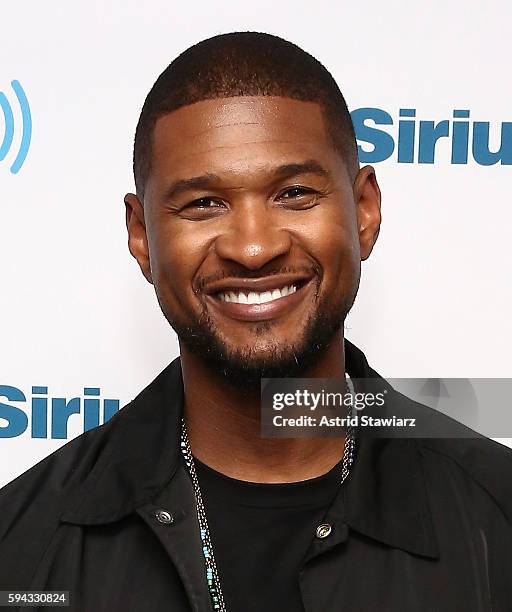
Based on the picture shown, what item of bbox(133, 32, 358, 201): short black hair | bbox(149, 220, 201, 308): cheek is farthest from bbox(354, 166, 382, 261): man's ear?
bbox(149, 220, 201, 308): cheek

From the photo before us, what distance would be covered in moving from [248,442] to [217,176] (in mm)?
371

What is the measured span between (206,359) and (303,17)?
76 cm

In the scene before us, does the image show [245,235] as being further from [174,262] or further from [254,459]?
[254,459]

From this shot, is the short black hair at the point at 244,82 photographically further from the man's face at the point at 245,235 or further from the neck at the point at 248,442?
the neck at the point at 248,442

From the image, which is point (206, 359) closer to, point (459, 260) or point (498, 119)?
point (459, 260)

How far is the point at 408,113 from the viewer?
1711 mm

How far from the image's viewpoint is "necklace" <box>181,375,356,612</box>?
1.18 meters

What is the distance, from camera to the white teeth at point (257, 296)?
47.9 inches

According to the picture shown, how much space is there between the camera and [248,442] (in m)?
1.30

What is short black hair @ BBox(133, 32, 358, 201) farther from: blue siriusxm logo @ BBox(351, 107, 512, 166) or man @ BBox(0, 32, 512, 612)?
blue siriusxm logo @ BBox(351, 107, 512, 166)

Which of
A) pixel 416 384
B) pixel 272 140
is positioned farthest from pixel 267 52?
pixel 416 384

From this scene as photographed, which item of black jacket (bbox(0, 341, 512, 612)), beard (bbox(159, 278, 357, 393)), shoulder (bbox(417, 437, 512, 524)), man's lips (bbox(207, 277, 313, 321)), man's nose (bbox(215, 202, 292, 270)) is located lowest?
black jacket (bbox(0, 341, 512, 612))

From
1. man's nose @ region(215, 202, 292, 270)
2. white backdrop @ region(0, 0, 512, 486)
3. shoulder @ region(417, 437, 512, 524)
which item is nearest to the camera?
man's nose @ region(215, 202, 292, 270)

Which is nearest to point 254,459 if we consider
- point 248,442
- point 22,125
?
point 248,442
